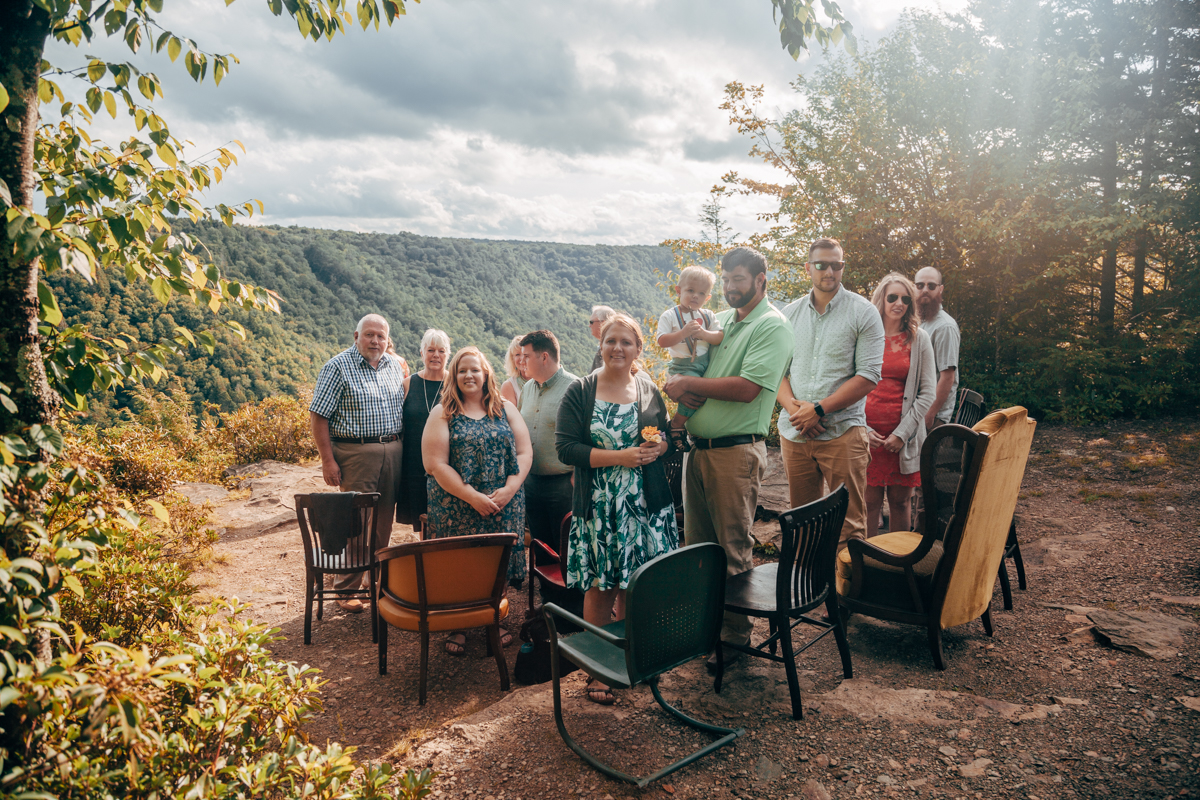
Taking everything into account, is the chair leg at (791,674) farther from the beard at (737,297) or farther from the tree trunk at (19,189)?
the tree trunk at (19,189)

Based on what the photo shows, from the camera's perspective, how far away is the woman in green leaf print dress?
2.97 metres

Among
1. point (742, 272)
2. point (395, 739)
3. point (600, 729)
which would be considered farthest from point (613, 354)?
point (395, 739)

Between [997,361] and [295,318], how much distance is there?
39.6 m

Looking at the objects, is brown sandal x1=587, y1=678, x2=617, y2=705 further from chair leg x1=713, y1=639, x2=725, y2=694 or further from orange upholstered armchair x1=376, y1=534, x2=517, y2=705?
orange upholstered armchair x1=376, y1=534, x2=517, y2=705

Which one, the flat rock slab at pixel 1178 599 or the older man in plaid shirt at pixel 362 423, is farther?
the older man in plaid shirt at pixel 362 423

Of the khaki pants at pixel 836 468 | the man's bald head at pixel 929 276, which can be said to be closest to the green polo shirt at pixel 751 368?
the khaki pants at pixel 836 468

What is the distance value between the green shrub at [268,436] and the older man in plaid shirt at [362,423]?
7430 mm

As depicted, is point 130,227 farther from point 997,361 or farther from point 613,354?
point 997,361

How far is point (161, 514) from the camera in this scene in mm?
1422

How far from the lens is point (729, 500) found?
3082mm

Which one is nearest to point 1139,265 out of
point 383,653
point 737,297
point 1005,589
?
point 1005,589

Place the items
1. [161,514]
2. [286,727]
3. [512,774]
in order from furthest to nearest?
[512,774]
[286,727]
[161,514]

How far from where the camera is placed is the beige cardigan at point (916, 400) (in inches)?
158

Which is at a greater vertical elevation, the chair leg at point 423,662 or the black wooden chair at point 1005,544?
the black wooden chair at point 1005,544
